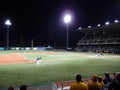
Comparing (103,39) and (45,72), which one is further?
(103,39)

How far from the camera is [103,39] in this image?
78062 mm

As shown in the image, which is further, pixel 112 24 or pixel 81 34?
pixel 81 34

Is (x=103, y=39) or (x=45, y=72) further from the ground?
(x=103, y=39)

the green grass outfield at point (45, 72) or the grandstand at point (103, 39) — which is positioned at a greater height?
the grandstand at point (103, 39)

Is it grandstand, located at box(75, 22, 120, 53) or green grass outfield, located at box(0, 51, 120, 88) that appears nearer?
green grass outfield, located at box(0, 51, 120, 88)

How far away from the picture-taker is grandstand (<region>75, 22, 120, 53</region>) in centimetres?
7072

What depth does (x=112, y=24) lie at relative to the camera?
69.8 m

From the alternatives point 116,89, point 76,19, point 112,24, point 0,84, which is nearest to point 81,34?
point 76,19

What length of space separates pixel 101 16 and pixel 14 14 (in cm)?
4141

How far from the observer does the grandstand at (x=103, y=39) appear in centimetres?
7072

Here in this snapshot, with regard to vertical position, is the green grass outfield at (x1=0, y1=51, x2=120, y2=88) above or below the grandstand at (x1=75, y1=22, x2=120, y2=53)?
below

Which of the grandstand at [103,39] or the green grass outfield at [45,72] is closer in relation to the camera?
the green grass outfield at [45,72]

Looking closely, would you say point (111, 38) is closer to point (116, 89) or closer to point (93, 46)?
point (93, 46)

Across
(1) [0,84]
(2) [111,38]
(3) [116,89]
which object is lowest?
(1) [0,84]
